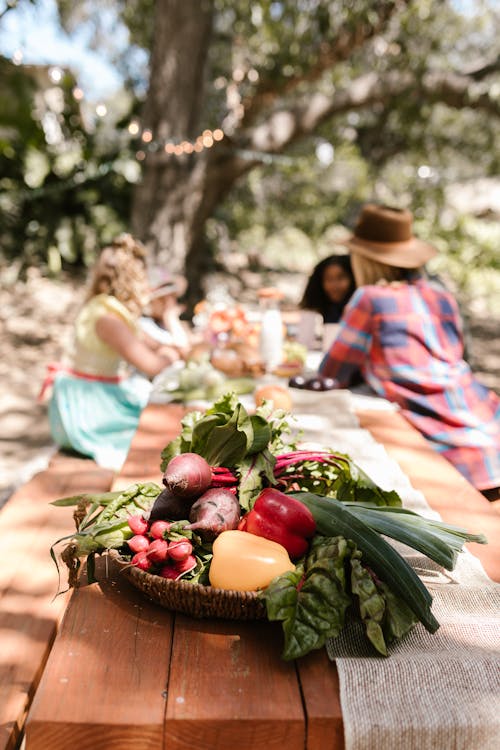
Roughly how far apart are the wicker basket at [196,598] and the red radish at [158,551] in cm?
4

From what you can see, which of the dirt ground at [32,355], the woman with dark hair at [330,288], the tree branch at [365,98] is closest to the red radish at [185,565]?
the dirt ground at [32,355]

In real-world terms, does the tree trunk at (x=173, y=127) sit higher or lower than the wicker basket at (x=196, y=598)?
higher

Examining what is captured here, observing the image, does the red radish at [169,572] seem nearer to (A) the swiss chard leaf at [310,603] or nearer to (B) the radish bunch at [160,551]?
(B) the radish bunch at [160,551]

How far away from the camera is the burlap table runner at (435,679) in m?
1.14

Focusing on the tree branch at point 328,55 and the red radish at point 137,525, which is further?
the tree branch at point 328,55

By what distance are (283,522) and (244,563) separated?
0.44 ft

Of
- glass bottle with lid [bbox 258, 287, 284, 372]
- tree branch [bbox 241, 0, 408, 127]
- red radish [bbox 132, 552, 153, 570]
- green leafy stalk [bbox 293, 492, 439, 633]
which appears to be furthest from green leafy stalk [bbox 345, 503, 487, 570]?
tree branch [bbox 241, 0, 408, 127]

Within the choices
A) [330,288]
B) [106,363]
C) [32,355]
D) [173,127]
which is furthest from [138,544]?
[32,355]

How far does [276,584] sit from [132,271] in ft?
8.99

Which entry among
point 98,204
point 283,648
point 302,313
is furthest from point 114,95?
point 283,648

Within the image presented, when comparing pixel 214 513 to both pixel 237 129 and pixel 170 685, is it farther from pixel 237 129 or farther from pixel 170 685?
pixel 237 129

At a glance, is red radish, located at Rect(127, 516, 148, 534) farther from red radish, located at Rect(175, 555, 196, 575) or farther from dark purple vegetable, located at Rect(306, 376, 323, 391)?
dark purple vegetable, located at Rect(306, 376, 323, 391)

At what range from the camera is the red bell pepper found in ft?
4.76

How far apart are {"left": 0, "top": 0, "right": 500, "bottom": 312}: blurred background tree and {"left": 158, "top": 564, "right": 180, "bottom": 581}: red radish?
9.45 feet
